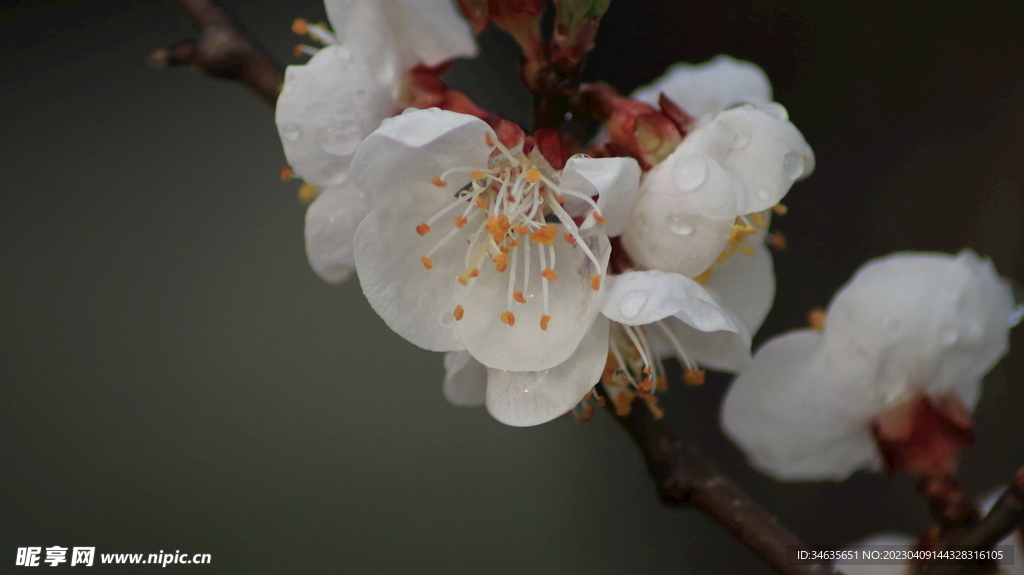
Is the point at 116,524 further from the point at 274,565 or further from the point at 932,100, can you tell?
the point at 932,100

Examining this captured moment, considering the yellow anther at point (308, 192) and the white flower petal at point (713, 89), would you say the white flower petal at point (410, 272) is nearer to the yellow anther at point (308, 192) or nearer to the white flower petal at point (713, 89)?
the yellow anther at point (308, 192)

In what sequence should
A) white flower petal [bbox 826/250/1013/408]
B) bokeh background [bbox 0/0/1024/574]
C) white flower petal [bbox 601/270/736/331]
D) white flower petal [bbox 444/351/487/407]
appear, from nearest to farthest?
white flower petal [bbox 601/270/736/331], white flower petal [bbox 444/351/487/407], white flower petal [bbox 826/250/1013/408], bokeh background [bbox 0/0/1024/574]

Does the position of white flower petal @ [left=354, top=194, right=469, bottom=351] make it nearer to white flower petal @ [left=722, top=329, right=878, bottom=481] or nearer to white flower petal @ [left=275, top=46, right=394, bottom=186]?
white flower petal @ [left=275, top=46, right=394, bottom=186]

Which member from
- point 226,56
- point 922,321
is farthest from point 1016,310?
point 226,56

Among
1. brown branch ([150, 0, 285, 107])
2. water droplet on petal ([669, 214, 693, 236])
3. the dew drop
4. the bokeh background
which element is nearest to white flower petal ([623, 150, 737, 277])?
water droplet on petal ([669, 214, 693, 236])

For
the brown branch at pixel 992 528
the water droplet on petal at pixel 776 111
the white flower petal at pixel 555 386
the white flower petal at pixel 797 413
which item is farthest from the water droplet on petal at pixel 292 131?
the brown branch at pixel 992 528

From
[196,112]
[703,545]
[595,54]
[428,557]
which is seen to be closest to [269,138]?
[196,112]
